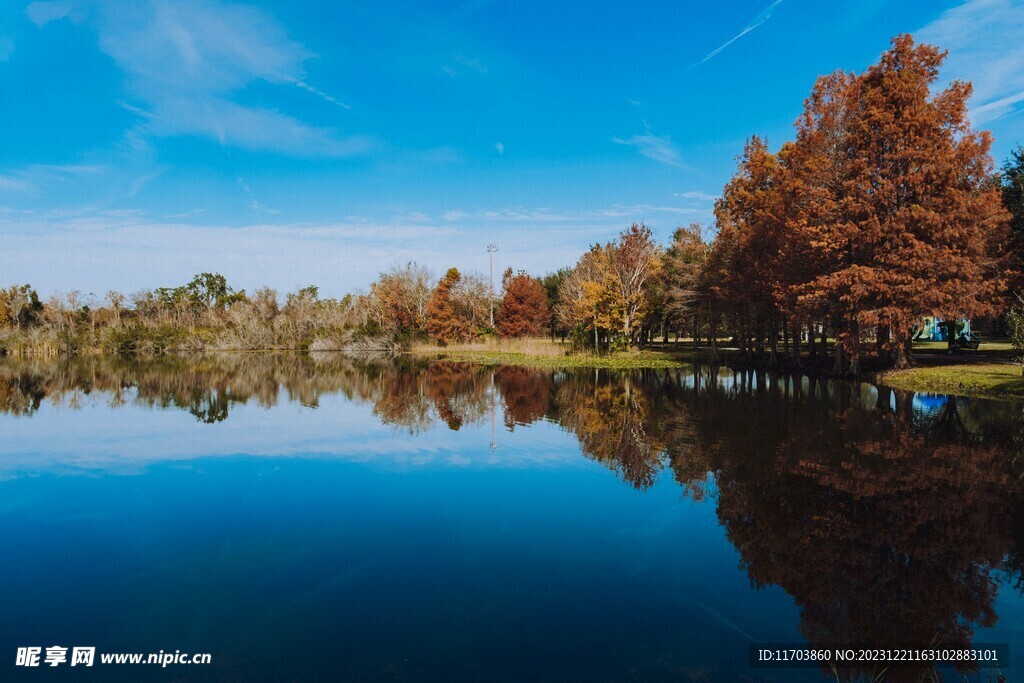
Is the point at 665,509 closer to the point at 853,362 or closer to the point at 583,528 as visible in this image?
the point at 583,528

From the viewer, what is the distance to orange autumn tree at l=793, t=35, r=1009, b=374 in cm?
2527

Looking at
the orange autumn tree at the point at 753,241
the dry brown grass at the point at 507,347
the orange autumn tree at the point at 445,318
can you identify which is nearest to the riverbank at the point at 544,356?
the dry brown grass at the point at 507,347

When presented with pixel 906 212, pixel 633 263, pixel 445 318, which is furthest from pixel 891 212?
pixel 445 318

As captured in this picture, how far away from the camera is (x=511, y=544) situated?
28.6 ft

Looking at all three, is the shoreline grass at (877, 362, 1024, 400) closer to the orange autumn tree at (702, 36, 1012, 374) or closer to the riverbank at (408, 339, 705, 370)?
the orange autumn tree at (702, 36, 1012, 374)

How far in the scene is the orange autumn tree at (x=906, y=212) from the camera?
82.9ft

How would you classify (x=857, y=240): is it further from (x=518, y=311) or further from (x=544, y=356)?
(x=518, y=311)

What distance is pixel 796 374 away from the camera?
34.1m

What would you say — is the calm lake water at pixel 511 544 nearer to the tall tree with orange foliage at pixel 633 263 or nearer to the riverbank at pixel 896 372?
the riverbank at pixel 896 372

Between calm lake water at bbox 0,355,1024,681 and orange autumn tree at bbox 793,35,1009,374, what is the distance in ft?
27.5

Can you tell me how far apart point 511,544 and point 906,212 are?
24.8 metres

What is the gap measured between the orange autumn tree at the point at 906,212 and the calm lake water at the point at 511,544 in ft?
27.5

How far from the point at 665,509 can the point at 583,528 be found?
1704mm

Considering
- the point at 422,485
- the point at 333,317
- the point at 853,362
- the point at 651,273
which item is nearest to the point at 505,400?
the point at 422,485
